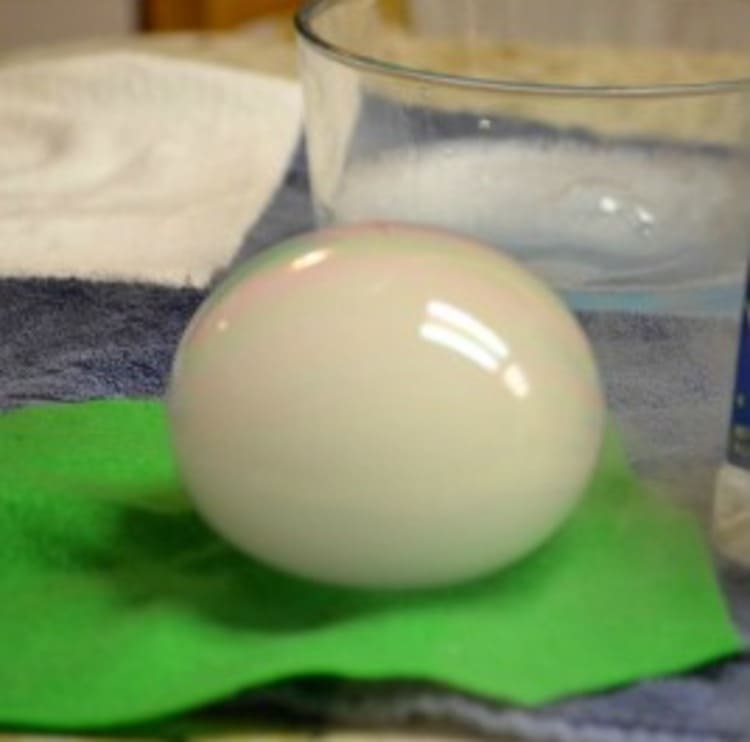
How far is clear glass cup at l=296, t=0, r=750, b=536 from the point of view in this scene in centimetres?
70

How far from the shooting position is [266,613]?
49 cm

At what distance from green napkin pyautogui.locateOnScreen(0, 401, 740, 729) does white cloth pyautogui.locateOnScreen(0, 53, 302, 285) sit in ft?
0.91

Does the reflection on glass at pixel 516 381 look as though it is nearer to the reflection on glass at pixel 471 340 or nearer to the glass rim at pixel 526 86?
the reflection on glass at pixel 471 340

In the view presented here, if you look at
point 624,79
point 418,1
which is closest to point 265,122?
point 418,1

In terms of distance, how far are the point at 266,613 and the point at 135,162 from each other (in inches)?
20.7

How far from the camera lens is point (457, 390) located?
47 centimetres

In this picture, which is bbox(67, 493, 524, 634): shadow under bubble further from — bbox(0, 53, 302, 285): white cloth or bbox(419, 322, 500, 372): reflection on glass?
bbox(0, 53, 302, 285): white cloth

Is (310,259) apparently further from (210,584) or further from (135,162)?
(135,162)

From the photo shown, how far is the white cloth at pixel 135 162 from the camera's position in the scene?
0.84m

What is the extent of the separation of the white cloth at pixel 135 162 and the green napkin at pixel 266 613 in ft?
0.91

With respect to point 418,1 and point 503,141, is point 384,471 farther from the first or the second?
point 418,1

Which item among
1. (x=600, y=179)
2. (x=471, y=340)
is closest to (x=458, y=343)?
(x=471, y=340)

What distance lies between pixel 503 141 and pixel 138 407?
34 cm

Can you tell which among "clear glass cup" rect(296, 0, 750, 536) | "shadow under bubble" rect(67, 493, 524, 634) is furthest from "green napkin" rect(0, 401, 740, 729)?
"clear glass cup" rect(296, 0, 750, 536)
